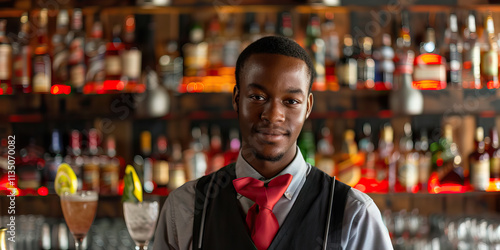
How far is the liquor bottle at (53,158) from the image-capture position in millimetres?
2266

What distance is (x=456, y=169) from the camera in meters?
2.32

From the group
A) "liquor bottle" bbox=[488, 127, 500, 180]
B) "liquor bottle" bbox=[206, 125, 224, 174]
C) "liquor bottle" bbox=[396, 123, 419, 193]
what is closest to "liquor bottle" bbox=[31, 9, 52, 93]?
"liquor bottle" bbox=[206, 125, 224, 174]

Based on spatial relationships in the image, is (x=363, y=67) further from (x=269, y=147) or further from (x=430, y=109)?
(x=269, y=147)

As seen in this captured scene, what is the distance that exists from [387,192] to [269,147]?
1466mm

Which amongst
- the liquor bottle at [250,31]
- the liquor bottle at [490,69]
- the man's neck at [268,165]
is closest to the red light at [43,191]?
the liquor bottle at [250,31]

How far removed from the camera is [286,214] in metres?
0.92

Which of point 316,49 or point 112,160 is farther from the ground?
point 316,49

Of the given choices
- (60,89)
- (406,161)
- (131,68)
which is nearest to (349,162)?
(406,161)

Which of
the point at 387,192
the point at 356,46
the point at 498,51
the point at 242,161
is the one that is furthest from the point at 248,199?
the point at 498,51

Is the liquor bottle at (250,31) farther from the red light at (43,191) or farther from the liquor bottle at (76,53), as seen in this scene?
the red light at (43,191)

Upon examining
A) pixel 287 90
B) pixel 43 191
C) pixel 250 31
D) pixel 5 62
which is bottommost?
pixel 43 191

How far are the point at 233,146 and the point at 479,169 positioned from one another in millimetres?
982

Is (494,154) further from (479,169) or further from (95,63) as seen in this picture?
(95,63)

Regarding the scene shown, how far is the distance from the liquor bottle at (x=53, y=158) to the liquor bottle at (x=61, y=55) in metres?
0.24
